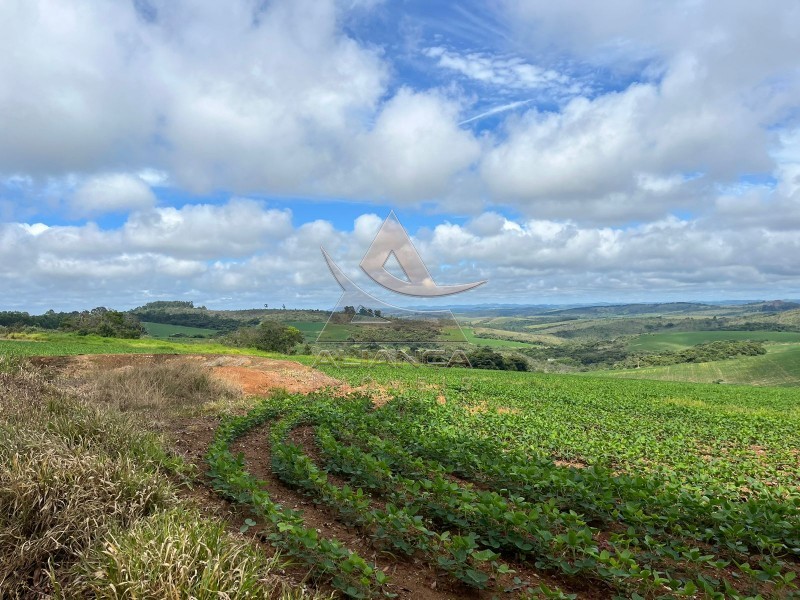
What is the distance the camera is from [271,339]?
55.2m

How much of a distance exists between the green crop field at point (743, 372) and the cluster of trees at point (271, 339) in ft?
107

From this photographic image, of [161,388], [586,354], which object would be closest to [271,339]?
[161,388]

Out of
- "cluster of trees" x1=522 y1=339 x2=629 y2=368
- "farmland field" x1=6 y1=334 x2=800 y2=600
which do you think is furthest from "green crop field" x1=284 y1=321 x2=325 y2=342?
"farmland field" x1=6 y1=334 x2=800 y2=600

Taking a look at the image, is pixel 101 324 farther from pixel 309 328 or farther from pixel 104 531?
pixel 104 531

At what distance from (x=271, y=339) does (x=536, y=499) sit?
5133 centimetres

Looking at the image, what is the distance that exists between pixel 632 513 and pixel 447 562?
243 cm

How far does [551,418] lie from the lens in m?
14.7

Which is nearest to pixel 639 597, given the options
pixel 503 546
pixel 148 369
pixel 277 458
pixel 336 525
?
pixel 503 546

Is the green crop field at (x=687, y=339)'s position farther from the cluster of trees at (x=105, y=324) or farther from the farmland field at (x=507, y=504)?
the farmland field at (x=507, y=504)

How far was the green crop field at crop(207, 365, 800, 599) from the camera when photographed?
14.4 feet

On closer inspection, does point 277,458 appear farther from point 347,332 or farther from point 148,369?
point 347,332

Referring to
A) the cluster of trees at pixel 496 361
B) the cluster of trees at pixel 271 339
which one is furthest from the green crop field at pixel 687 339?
the cluster of trees at pixel 271 339

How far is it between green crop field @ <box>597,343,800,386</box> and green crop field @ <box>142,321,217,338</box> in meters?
59.3

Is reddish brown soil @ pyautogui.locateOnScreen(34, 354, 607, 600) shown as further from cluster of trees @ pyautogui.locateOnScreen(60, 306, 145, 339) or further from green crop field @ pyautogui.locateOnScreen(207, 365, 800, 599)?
cluster of trees @ pyautogui.locateOnScreen(60, 306, 145, 339)
